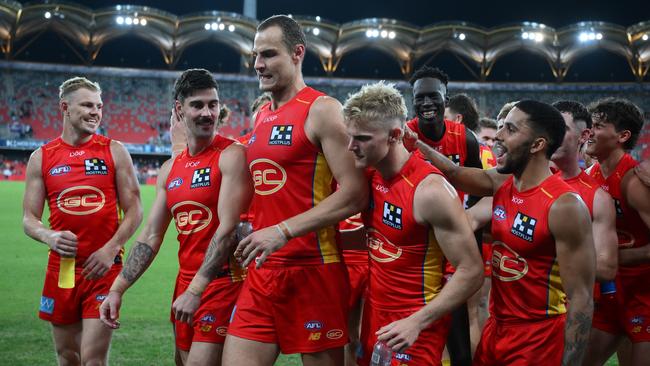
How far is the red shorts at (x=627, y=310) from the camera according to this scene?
452 centimetres

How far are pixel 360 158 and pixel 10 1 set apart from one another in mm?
38171

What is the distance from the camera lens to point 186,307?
3.69 metres

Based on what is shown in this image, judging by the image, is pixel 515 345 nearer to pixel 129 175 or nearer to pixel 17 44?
pixel 129 175

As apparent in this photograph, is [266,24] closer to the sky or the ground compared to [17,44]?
closer to the ground

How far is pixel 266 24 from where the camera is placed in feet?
12.6

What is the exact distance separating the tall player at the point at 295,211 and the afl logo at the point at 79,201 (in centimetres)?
214

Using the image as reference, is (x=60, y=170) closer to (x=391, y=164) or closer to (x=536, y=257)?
(x=391, y=164)

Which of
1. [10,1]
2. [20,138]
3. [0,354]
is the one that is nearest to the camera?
[0,354]

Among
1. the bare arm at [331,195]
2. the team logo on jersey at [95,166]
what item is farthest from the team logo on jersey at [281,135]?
the team logo on jersey at [95,166]

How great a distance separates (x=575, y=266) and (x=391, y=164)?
1080mm

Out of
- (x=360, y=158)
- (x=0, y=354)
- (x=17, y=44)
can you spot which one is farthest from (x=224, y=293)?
(x=17, y=44)

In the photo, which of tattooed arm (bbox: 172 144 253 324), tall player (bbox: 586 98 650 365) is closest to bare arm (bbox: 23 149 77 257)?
tattooed arm (bbox: 172 144 253 324)

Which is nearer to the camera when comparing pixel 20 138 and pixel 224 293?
pixel 224 293

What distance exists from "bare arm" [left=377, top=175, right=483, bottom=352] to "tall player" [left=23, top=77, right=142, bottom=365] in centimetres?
284
